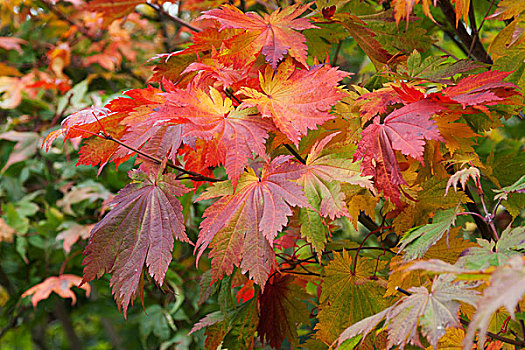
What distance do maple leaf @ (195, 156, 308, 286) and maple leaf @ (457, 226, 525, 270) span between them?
0.67 ft

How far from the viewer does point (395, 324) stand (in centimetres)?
49

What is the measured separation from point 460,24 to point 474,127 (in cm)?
38

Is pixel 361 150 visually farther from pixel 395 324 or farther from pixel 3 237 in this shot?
pixel 3 237

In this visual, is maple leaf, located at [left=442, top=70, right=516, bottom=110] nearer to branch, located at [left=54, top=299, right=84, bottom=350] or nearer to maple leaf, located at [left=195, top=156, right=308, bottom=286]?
maple leaf, located at [left=195, top=156, right=308, bottom=286]

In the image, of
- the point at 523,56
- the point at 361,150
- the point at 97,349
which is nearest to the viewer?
the point at 361,150

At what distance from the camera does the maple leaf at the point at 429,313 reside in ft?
1.50

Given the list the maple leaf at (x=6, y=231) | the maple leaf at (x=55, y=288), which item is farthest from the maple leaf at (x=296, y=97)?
the maple leaf at (x=6, y=231)

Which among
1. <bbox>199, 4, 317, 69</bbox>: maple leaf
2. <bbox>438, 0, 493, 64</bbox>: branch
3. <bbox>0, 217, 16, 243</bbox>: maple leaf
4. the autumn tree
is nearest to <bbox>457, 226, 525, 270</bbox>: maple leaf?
the autumn tree

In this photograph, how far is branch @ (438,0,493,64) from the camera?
0.93 meters

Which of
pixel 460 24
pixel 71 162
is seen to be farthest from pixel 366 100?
pixel 71 162

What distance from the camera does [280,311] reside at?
0.85 metres

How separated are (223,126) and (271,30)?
0.19 metres

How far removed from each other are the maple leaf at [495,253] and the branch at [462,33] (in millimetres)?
543

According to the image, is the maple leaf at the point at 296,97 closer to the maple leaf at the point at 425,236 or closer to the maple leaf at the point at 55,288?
the maple leaf at the point at 425,236
